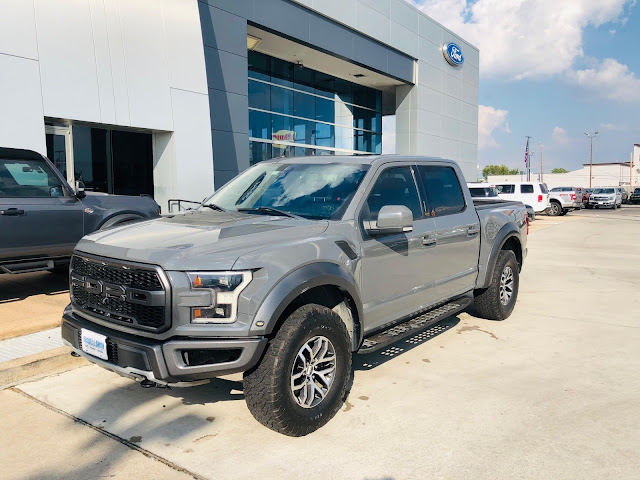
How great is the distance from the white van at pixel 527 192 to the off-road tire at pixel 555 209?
11.1 feet

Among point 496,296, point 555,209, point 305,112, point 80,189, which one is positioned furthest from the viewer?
point 555,209

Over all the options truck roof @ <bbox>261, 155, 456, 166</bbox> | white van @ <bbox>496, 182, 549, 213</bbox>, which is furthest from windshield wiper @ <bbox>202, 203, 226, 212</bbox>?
white van @ <bbox>496, 182, 549, 213</bbox>

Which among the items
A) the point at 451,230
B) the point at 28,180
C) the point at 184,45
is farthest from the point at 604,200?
the point at 28,180

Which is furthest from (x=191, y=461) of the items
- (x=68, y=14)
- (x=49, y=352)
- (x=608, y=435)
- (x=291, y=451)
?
(x=68, y=14)

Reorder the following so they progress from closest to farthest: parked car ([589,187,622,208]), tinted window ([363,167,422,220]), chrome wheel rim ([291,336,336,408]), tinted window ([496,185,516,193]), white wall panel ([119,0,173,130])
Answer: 1. chrome wheel rim ([291,336,336,408])
2. tinted window ([363,167,422,220])
3. white wall panel ([119,0,173,130])
4. tinted window ([496,185,516,193])
5. parked car ([589,187,622,208])

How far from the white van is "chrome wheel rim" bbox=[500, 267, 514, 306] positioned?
805 inches

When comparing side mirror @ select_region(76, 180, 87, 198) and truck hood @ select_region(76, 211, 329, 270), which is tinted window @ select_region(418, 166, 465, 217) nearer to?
truck hood @ select_region(76, 211, 329, 270)

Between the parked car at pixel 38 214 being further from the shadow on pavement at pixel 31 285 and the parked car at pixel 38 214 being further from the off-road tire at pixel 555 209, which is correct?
the off-road tire at pixel 555 209

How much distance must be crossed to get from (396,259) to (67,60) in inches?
330

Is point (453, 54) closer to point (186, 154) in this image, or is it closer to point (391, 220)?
point (186, 154)

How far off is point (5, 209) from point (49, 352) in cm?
257

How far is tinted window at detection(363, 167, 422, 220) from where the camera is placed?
13.9ft

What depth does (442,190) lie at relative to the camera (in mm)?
5277

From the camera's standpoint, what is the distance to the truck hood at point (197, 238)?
311cm
